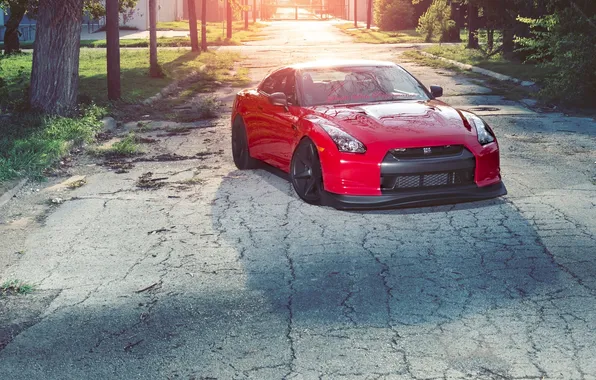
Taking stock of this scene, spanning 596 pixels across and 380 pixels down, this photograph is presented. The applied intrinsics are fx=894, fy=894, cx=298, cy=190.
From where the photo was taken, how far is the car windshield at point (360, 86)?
9602 mm

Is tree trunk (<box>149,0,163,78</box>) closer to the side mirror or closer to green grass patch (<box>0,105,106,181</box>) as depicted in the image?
green grass patch (<box>0,105,106,181</box>)

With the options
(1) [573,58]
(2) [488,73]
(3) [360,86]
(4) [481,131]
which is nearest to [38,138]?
(3) [360,86]

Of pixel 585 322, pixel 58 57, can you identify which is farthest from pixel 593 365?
pixel 58 57

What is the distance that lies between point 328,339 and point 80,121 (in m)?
10.4

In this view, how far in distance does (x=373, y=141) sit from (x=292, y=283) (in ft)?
7.54

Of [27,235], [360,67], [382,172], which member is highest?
[360,67]

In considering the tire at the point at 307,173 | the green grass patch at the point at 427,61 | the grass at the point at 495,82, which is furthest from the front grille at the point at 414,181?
the green grass patch at the point at 427,61

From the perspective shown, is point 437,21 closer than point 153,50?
No

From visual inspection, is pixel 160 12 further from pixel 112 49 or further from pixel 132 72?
pixel 112 49

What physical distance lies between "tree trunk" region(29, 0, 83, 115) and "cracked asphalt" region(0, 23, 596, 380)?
5.54 metres

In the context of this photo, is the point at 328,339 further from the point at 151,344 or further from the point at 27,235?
the point at 27,235

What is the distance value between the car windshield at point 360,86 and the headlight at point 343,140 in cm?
100

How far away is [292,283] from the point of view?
20.6 feet

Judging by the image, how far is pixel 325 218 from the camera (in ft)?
27.2
